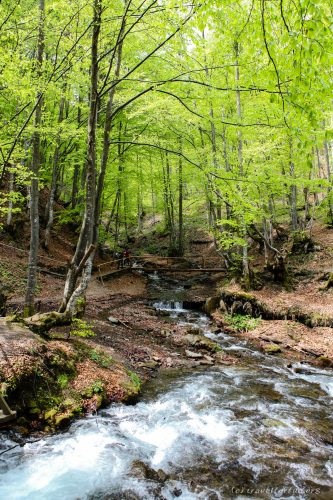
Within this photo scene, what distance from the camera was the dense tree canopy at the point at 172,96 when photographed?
12.8 ft

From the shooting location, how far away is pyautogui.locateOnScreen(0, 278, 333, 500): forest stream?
4.71 metres

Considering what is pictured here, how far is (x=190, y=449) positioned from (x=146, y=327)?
7141 mm

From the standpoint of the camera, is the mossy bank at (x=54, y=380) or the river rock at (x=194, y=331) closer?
the mossy bank at (x=54, y=380)

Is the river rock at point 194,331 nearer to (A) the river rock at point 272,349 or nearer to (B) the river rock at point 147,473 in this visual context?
(A) the river rock at point 272,349

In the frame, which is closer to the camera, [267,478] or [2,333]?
[267,478]

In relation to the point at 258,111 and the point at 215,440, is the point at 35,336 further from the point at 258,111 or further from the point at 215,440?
the point at 258,111

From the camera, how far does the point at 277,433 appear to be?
20.4ft

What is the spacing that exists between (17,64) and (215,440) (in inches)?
397

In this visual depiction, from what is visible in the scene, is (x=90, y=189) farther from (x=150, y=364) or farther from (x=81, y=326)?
(x=150, y=364)

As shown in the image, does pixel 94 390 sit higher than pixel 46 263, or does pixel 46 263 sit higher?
pixel 46 263

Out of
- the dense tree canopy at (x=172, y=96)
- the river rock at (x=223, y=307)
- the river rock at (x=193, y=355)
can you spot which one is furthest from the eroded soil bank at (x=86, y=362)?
the river rock at (x=223, y=307)

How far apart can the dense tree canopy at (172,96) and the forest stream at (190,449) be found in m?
3.20

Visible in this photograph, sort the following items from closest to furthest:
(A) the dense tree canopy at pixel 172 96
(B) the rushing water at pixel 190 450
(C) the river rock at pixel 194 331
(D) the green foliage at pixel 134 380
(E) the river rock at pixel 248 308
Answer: (A) the dense tree canopy at pixel 172 96 → (B) the rushing water at pixel 190 450 → (D) the green foliage at pixel 134 380 → (C) the river rock at pixel 194 331 → (E) the river rock at pixel 248 308

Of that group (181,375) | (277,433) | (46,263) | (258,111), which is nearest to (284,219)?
(258,111)
